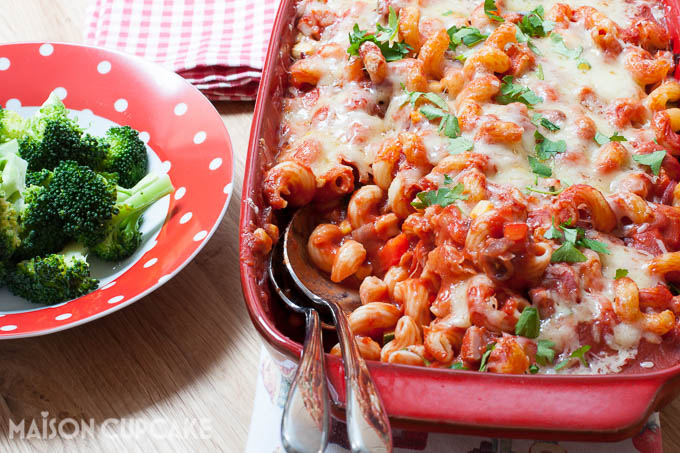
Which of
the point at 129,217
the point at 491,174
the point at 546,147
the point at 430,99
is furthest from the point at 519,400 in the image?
the point at 129,217

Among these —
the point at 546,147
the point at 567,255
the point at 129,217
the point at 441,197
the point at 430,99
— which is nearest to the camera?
the point at 567,255

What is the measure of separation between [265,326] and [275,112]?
0.60 meters

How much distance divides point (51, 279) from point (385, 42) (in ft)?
3.00

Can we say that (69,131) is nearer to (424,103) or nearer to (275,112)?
(275,112)

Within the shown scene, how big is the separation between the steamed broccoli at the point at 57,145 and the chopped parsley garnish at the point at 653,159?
122 centimetres

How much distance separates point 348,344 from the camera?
1039 mm

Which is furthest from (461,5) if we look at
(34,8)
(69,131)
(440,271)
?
(34,8)

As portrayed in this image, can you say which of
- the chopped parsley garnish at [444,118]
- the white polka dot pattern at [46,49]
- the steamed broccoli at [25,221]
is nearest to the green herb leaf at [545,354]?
the chopped parsley garnish at [444,118]

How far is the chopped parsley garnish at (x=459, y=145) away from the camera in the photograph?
4.38 feet

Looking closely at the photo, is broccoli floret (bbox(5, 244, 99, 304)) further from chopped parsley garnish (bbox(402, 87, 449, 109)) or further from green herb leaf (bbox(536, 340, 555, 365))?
green herb leaf (bbox(536, 340, 555, 365))

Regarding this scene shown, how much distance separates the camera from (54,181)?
1.57 meters

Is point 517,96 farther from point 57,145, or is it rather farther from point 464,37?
point 57,145

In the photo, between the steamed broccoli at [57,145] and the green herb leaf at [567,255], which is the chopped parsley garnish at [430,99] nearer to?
the green herb leaf at [567,255]

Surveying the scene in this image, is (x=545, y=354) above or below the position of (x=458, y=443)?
above
